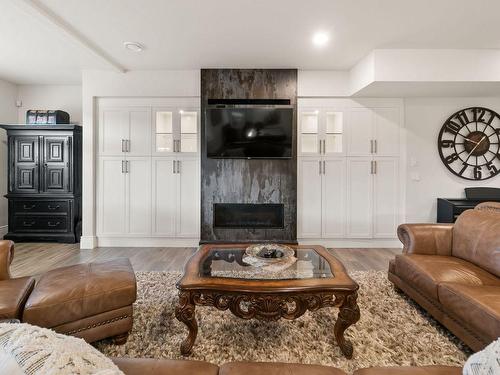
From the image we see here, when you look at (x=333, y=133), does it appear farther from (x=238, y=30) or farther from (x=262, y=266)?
(x=262, y=266)

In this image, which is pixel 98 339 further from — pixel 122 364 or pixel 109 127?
pixel 109 127

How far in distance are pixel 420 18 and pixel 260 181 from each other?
2581 millimetres

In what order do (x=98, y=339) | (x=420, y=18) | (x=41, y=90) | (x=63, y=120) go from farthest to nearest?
1. (x=41, y=90)
2. (x=63, y=120)
3. (x=420, y=18)
4. (x=98, y=339)

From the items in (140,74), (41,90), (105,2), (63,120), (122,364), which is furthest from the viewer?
(41,90)

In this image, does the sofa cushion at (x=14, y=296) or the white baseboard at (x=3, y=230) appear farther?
the white baseboard at (x=3, y=230)

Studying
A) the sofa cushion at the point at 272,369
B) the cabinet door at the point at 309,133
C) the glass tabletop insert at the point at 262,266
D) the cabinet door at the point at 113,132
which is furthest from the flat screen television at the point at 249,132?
the sofa cushion at the point at 272,369

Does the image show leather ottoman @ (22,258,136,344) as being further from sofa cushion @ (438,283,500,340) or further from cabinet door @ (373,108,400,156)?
cabinet door @ (373,108,400,156)

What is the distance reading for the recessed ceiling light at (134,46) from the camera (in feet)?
10.8

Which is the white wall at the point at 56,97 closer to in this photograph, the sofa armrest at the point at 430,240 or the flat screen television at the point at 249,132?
the flat screen television at the point at 249,132

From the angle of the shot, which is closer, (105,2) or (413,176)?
(105,2)

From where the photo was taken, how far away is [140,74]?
4172 millimetres

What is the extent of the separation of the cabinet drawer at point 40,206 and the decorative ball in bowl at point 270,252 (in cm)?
355

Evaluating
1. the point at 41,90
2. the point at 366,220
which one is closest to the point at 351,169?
the point at 366,220

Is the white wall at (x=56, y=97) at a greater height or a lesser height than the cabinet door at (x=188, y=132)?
greater
